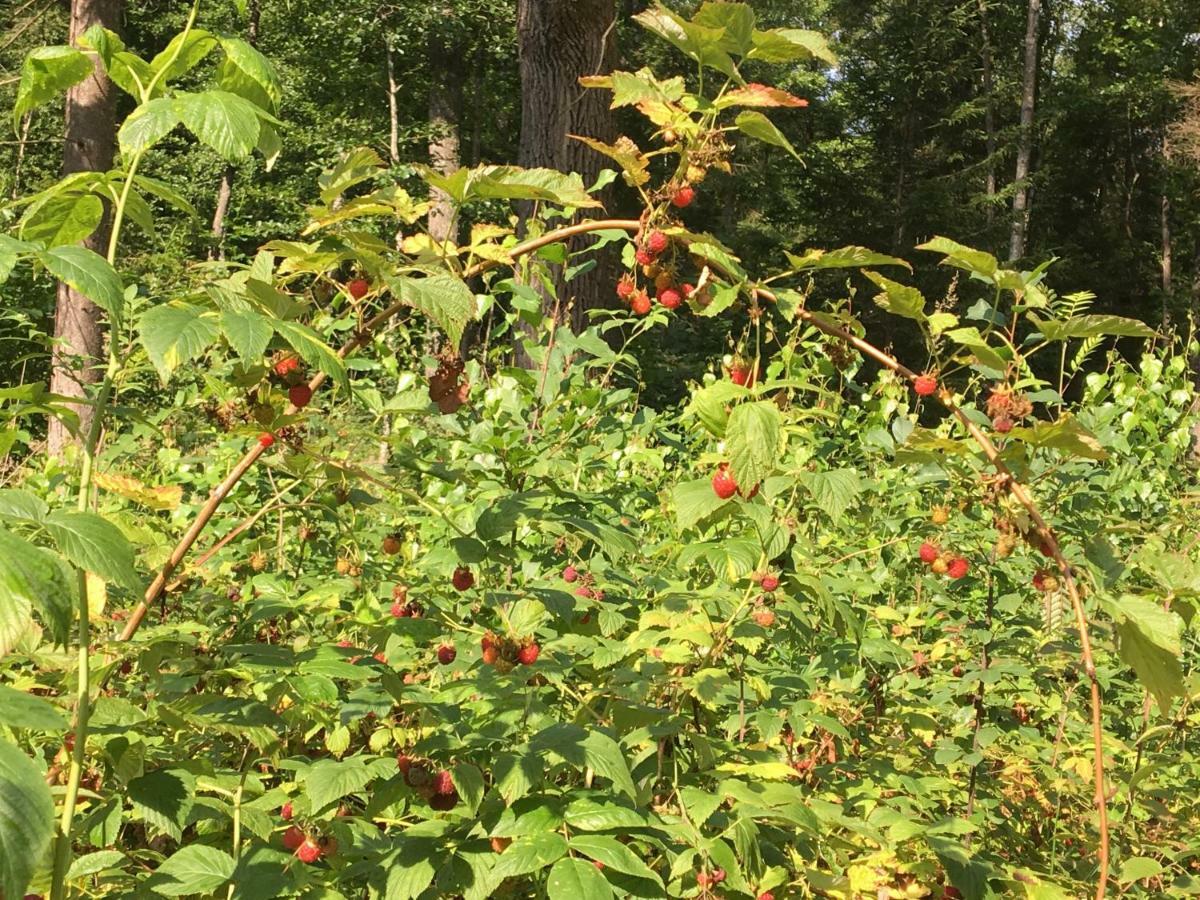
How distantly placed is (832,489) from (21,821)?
128cm

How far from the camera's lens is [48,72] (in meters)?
1.29

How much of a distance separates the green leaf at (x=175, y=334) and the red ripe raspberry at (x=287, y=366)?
13.3 inches

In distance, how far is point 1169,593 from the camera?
1612 millimetres

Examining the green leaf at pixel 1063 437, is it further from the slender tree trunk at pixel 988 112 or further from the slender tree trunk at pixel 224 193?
the slender tree trunk at pixel 988 112

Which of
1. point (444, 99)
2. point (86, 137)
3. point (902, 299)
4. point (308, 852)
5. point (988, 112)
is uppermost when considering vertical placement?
point (988, 112)

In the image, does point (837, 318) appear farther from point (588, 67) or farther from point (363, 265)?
point (588, 67)

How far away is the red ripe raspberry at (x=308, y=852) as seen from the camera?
1.50 meters

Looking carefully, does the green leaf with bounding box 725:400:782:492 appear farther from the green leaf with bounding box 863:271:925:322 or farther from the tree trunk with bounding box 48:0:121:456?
the tree trunk with bounding box 48:0:121:456

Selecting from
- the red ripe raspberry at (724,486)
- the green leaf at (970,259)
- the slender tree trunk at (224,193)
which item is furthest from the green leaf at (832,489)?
the slender tree trunk at (224,193)

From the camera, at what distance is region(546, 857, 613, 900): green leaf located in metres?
1.25

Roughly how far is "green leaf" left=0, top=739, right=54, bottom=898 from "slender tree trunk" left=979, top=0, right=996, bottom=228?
21054mm

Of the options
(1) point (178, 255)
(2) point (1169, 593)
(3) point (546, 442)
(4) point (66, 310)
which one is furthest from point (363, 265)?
(1) point (178, 255)

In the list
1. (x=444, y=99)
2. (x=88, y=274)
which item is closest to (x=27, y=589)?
(x=88, y=274)

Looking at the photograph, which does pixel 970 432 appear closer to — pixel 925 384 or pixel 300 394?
pixel 925 384
